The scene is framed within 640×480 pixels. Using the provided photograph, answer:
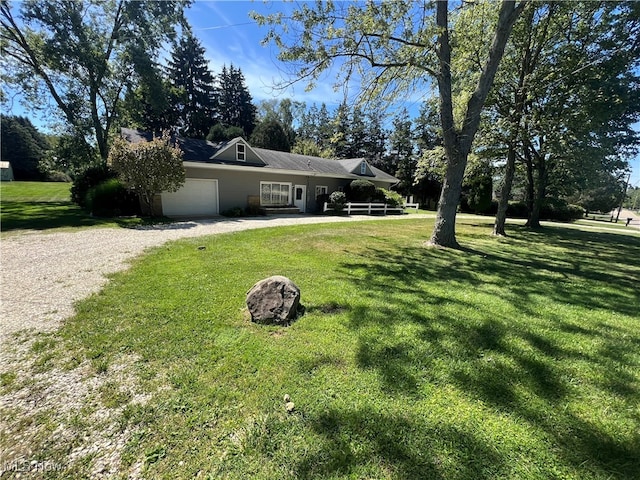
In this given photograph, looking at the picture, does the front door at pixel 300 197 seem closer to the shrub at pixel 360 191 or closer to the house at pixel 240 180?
the house at pixel 240 180

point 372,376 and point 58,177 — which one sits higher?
point 58,177

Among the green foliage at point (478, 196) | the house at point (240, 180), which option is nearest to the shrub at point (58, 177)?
the house at point (240, 180)

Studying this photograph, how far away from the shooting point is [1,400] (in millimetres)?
2242

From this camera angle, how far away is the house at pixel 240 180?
13664 millimetres

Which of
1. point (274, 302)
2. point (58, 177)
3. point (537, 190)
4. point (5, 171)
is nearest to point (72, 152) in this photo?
point (274, 302)

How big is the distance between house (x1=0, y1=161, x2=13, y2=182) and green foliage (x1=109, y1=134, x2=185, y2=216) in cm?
3846

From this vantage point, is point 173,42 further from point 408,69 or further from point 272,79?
point 408,69

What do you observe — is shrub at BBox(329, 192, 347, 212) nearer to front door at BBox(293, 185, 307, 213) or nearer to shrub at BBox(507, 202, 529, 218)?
front door at BBox(293, 185, 307, 213)

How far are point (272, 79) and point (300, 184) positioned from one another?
11.1 metres

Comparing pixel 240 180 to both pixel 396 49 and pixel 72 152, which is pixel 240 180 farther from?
pixel 72 152

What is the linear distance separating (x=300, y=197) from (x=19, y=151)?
135ft

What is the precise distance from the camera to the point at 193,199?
13.9 m

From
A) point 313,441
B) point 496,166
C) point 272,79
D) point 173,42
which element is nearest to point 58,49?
point 173,42

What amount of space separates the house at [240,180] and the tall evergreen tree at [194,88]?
732 inches
